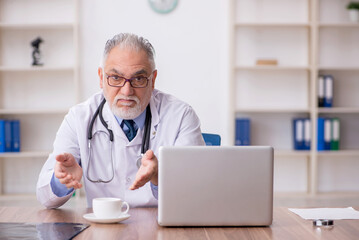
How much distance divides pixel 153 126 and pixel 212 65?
2870 millimetres

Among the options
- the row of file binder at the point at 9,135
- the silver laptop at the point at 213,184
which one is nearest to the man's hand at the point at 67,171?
the silver laptop at the point at 213,184

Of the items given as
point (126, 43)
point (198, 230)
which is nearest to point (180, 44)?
point (126, 43)

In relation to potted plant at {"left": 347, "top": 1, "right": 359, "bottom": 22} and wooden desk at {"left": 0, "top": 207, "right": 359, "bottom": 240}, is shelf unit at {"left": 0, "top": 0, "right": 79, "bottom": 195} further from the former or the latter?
wooden desk at {"left": 0, "top": 207, "right": 359, "bottom": 240}

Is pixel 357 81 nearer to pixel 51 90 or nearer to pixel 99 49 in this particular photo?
pixel 99 49

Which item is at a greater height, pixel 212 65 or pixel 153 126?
pixel 212 65

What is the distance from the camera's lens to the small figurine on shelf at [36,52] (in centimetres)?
476

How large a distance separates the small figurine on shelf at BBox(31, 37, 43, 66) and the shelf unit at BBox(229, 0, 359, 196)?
6.00 feet

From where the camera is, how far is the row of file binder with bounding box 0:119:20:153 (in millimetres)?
4758

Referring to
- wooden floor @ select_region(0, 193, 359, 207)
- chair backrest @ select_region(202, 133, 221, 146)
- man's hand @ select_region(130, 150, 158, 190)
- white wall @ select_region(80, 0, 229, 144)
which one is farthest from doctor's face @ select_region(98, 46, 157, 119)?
white wall @ select_region(80, 0, 229, 144)

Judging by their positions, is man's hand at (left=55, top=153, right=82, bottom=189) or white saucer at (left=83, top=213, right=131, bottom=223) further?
man's hand at (left=55, top=153, right=82, bottom=189)

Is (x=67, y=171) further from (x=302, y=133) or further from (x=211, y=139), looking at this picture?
(x=302, y=133)

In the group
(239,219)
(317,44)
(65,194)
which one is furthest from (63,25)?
(239,219)

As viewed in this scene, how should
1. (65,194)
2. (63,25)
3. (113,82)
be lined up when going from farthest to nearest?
(63,25), (113,82), (65,194)

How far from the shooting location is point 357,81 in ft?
16.9
